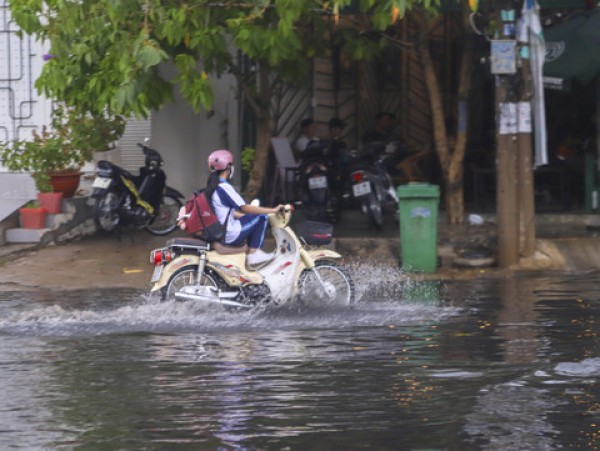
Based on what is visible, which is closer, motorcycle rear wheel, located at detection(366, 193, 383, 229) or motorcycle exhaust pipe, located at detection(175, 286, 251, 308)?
motorcycle exhaust pipe, located at detection(175, 286, 251, 308)

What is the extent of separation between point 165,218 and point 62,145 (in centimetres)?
174

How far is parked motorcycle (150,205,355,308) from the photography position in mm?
12523

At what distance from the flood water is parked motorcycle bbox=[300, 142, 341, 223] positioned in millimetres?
4511

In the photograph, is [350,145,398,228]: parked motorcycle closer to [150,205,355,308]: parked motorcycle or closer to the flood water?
the flood water

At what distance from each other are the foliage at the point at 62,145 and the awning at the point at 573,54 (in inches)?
229

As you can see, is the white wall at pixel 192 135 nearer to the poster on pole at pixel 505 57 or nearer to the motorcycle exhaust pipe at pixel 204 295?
the poster on pole at pixel 505 57

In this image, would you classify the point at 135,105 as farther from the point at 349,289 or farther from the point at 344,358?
the point at 344,358

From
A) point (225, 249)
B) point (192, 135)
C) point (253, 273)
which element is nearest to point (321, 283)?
point (253, 273)

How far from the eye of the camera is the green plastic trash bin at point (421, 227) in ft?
50.8

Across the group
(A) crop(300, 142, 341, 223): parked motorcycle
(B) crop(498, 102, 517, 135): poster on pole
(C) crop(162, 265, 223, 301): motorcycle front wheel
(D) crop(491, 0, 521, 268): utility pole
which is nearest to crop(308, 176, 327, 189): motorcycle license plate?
(A) crop(300, 142, 341, 223): parked motorcycle

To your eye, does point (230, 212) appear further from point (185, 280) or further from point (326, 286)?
point (326, 286)

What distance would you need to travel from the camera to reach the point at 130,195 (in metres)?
17.8

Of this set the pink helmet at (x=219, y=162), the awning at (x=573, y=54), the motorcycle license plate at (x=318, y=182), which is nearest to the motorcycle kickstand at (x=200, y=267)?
the pink helmet at (x=219, y=162)

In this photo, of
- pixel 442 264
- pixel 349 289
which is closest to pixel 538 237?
pixel 442 264
